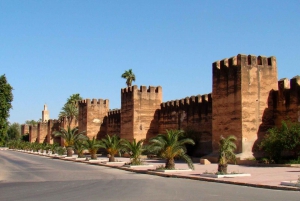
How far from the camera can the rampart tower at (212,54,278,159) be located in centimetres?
2366

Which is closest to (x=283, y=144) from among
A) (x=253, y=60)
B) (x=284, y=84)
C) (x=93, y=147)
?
(x=284, y=84)

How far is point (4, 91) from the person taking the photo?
24.8m

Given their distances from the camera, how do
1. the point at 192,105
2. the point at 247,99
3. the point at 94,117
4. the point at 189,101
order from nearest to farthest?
the point at 247,99 → the point at 192,105 → the point at 189,101 → the point at 94,117

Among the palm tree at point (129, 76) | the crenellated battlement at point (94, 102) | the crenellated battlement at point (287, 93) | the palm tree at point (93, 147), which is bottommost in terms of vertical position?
the palm tree at point (93, 147)

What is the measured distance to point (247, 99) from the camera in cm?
2389

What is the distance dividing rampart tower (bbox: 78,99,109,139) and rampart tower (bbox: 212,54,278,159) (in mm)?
22526

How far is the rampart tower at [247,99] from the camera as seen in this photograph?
2366cm

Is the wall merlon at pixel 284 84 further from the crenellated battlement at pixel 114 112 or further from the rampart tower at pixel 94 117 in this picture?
the rampart tower at pixel 94 117

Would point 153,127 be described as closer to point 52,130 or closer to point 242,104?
point 242,104

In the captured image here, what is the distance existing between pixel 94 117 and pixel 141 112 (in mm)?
10621

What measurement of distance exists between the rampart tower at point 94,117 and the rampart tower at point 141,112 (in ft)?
28.2

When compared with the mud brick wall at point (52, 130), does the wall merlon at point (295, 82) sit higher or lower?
higher

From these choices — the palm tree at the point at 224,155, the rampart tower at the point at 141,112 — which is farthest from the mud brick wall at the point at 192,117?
the palm tree at the point at 224,155

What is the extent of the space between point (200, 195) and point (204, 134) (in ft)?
62.7
